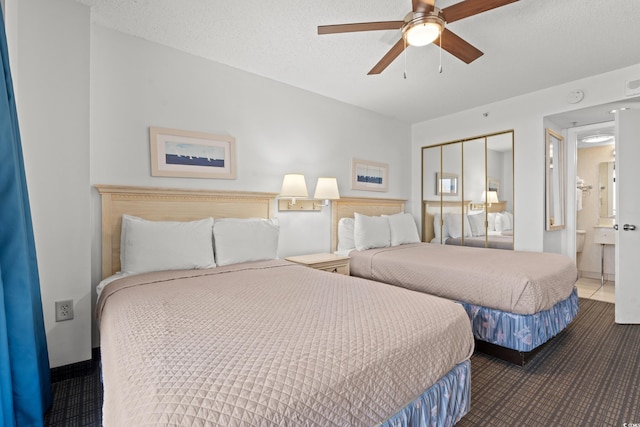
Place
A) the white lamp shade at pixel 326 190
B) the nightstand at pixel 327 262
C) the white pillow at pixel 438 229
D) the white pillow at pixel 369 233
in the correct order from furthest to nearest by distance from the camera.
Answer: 1. the white pillow at pixel 438 229
2. the white pillow at pixel 369 233
3. the white lamp shade at pixel 326 190
4. the nightstand at pixel 327 262

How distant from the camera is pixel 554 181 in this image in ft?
12.5

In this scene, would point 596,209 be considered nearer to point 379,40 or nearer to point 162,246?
point 379,40

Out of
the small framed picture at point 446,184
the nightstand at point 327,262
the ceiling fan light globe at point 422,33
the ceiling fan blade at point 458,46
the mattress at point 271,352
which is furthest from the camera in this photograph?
the small framed picture at point 446,184

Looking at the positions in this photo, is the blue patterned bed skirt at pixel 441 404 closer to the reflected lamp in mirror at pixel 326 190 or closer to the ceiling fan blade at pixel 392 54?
the ceiling fan blade at pixel 392 54

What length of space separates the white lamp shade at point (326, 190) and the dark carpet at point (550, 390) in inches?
77.9


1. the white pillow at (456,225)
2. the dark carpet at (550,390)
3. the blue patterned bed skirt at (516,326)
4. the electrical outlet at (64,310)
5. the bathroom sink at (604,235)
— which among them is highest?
the white pillow at (456,225)

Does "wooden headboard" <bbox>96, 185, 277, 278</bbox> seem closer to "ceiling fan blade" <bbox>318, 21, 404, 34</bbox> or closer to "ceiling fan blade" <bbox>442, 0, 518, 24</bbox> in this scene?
"ceiling fan blade" <bbox>318, 21, 404, 34</bbox>

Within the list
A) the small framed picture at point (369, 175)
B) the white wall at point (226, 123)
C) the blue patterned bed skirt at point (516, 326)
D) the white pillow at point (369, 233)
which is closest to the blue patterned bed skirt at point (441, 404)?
the blue patterned bed skirt at point (516, 326)

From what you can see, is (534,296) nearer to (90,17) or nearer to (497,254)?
(497,254)

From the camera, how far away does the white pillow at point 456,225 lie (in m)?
4.32

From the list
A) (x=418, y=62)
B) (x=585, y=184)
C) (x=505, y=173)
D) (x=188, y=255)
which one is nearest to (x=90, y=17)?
(x=188, y=255)

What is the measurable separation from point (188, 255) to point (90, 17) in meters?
1.83

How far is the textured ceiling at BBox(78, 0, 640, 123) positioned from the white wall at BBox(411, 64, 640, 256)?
0.43 ft

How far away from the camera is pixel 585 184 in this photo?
487cm
